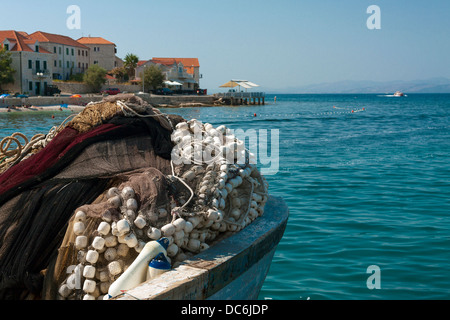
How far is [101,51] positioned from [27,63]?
26.0 metres

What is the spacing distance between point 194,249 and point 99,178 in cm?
100

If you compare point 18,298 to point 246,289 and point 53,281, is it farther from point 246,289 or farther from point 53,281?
point 246,289

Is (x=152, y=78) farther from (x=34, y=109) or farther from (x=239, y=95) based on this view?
(x=34, y=109)

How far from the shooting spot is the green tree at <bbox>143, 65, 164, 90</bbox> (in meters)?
80.6

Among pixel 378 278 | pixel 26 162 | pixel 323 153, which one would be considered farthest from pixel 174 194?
pixel 323 153

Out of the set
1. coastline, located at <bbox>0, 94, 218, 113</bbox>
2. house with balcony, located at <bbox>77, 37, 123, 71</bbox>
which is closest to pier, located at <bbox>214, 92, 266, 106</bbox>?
coastline, located at <bbox>0, 94, 218, 113</bbox>

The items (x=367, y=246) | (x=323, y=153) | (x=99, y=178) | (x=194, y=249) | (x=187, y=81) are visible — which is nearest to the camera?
(x=194, y=249)

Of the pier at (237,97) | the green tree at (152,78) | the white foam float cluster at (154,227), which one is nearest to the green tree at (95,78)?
the green tree at (152,78)

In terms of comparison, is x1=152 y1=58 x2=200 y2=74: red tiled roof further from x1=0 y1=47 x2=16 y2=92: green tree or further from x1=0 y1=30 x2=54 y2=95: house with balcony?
x1=0 y1=47 x2=16 y2=92: green tree

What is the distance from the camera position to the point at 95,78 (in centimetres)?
7294

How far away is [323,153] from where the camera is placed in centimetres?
2059

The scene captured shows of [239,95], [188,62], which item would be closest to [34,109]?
[239,95]

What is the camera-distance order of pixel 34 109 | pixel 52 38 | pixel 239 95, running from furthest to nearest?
pixel 239 95, pixel 52 38, pixel 34 109

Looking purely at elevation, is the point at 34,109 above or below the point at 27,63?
below
